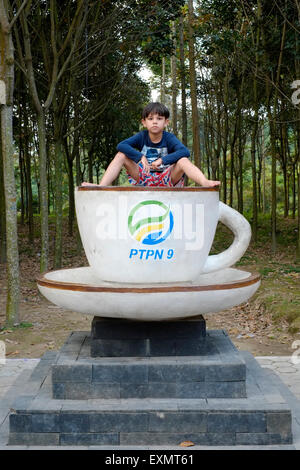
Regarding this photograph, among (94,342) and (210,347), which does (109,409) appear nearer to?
(94,342)

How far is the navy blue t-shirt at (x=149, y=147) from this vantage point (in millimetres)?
4098

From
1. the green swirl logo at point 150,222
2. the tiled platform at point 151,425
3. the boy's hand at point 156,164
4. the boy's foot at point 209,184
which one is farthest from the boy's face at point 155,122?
the tiled platform at point 151,425

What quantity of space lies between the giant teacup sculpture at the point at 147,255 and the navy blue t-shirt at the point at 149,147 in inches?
21.5

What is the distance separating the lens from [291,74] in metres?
13.3

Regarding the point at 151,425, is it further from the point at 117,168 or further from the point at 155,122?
the point at 155,122

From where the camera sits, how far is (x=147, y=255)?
11.9 ft

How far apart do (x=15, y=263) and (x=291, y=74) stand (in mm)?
9067

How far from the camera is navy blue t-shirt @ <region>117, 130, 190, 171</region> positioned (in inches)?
161

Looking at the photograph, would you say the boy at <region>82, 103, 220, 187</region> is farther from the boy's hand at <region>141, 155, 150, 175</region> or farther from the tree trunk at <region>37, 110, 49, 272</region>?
the tree trunk at <region>37, 110, 49, 272</region>

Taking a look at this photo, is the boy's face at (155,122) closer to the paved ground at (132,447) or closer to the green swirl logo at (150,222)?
the green swirl logo at (150,222)

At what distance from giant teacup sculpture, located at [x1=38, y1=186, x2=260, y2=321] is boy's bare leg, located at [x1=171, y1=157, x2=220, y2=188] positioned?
61mm

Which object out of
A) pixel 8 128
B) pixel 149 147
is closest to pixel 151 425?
pixel 149 147

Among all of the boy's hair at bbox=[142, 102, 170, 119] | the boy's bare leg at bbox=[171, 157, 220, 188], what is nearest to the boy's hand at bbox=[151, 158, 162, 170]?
the boy's bare leg at bbox=[171, 157, 220, 188]

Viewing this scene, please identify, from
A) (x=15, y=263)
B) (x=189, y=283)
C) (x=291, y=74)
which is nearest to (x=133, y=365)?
(x=189, y=283)
